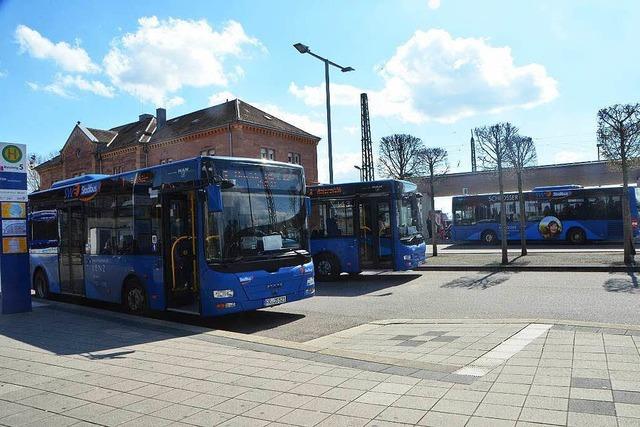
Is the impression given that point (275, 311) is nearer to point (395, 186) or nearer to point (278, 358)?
point (278, 358)

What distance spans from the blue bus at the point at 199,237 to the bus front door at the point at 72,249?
202mm

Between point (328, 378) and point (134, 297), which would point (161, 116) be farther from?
point (328, 378)

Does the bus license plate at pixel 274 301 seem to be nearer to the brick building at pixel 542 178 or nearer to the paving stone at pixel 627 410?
the paving stone at pixel 627 410

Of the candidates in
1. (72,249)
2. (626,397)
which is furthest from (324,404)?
(72,249)

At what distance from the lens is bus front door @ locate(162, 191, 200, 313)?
391 inches

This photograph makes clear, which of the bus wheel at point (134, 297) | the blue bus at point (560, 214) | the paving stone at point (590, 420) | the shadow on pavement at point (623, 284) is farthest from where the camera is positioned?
the blue bus at point (560, 214)

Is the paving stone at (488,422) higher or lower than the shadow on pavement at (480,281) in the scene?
higher

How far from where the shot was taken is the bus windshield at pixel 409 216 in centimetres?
1597

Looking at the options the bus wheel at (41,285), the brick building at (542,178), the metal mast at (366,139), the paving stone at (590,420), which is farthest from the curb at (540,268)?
the metal mast at (366,139)

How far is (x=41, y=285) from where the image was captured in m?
14.3

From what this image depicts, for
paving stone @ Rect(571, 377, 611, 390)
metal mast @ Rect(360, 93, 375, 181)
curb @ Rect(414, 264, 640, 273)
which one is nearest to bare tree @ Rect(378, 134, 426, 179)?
metal mast @ Rect(360, 93, 375, 181)

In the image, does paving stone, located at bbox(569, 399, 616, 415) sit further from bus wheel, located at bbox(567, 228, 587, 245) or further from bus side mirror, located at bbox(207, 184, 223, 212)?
bus wheel, located at bbox(567, 228, 587, 245)

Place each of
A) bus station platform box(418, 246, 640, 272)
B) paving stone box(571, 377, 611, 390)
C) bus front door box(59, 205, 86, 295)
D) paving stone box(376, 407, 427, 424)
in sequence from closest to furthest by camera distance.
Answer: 1. paving stone box(376, 407, 427, 424)
2. paving stone box(571, 377, 611, 390)
3. bus front door box(59, 205, 86, 295)
4. bus station platform box(418, 246, 640, 272)

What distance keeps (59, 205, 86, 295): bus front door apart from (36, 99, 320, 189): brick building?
2818 cm
